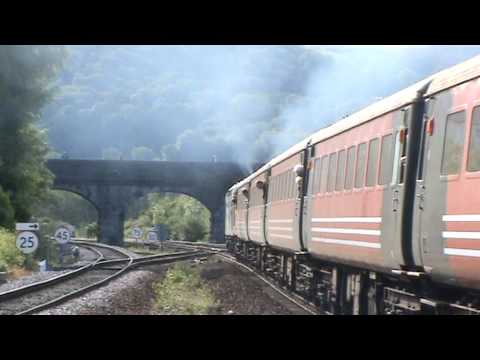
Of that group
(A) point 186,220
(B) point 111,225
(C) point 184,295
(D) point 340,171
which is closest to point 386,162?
(D) point 340,171

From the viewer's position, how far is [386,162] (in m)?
9.64

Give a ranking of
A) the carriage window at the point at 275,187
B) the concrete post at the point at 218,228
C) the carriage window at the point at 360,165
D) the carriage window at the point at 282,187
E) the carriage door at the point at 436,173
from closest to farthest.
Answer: the carriage door at the point at 436,173 < the carriage window at the point at 360,165 < the carriage window at the point at 282,187 < the carriage window at the point at 275,187 < the concrete post at the point at 218,228

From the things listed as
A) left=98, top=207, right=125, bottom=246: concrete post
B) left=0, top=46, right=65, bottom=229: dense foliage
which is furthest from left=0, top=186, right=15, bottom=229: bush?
left=98, top=207, right=125, bottom=246: concrete post

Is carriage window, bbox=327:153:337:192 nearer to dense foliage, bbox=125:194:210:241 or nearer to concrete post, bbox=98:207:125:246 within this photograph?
concrete post, bbox=98:207:125:246

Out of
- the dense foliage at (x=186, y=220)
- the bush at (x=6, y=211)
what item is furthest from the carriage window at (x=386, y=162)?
the dense foliage at (x=186, y=220)

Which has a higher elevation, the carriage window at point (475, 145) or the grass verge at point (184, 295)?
the carriage window at point (475, 145)

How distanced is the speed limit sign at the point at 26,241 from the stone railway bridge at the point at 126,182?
118 feet

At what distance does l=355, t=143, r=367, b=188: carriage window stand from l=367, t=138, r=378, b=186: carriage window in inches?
9.2

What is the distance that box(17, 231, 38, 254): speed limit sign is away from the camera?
20.7 metres

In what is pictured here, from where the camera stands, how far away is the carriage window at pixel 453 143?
750cm

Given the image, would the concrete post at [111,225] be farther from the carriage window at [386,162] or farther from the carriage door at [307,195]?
the carriage window at [386,162]
